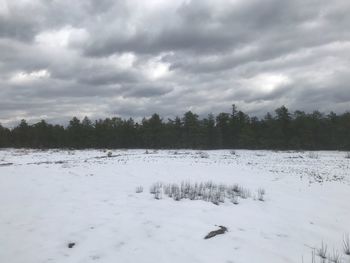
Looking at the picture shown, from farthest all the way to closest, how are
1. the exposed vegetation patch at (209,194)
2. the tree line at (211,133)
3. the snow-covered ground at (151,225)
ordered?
1. the tree line at (211,133)
2. the exposed vegetation patch at (209,194)
3. the snow-covered ground at (151,225)

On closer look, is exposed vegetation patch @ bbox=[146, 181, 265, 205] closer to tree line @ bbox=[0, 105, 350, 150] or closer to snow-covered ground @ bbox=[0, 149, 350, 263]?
snow-covered ground @ bbox=[0, 149, 350, 263]

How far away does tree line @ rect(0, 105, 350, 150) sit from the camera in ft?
249

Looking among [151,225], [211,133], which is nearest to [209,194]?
[151,225]

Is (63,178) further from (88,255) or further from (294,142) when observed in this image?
(294,142)

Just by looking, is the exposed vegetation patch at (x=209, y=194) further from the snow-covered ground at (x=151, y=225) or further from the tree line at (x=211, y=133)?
the tree line at (x=211, y=133)

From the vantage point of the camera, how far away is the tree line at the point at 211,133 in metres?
75.9

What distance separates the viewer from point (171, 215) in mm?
9352

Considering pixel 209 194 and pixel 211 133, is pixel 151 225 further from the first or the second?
pixel 211 133

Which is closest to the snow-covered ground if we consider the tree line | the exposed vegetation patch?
the exposed vegetation patch

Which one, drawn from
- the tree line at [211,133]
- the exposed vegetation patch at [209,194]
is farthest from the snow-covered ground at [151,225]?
the tree line at [211,133]

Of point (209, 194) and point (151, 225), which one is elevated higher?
point (209, 194)

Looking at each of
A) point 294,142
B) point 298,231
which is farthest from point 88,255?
point 294,142

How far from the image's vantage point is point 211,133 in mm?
87000

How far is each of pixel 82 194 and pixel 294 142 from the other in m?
68.2
